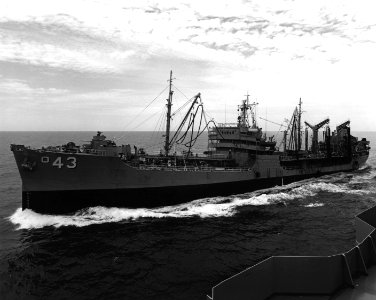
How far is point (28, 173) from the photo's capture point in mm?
23703

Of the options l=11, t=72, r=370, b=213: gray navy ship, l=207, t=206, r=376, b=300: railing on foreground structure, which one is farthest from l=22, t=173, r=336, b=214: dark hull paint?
l=207, t=206, r=376, b=300: railing on foreground structure

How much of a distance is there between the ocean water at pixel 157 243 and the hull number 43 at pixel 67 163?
4.03m

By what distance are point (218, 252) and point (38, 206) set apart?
49.6 ft

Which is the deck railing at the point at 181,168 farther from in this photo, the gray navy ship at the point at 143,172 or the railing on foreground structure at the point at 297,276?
the railing on foreground structure at the point at 297,276

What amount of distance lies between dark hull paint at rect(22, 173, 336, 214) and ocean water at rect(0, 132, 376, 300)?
0.60m

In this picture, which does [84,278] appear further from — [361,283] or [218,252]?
[361,283]

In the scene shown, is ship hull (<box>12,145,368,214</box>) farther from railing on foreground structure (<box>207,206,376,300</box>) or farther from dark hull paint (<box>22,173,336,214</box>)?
railing on foreground structure (<box>207,206,376,300</box>)

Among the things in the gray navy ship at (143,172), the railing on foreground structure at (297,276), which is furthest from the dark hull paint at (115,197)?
the railing on foreground structure at (297,276)

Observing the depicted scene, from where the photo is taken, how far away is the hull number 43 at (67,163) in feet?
77.6

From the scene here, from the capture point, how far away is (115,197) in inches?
1009

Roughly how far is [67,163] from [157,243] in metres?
9.90

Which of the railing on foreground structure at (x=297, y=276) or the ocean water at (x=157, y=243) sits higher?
the railing on foreground structure at (x=297, y=276)

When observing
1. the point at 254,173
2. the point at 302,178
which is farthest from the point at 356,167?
the point at 254,173

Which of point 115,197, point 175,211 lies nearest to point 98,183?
point 115,197
